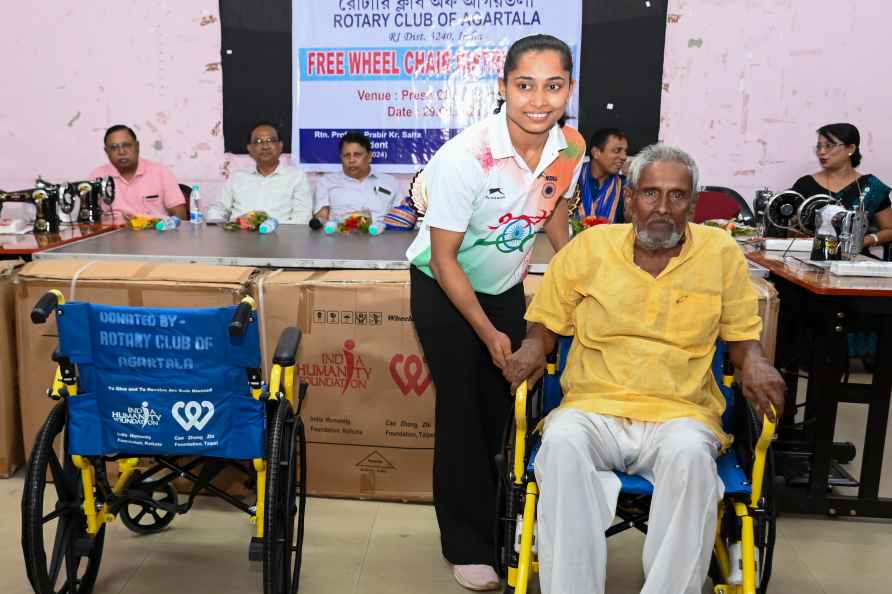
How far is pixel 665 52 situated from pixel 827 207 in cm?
224

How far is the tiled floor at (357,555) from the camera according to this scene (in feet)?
7.29

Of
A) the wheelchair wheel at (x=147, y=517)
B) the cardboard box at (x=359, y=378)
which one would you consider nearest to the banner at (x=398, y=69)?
the cardboard box at (x=359, y=378)

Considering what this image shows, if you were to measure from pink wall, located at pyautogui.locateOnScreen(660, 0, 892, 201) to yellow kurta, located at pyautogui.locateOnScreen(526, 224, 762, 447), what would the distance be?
3.23 m

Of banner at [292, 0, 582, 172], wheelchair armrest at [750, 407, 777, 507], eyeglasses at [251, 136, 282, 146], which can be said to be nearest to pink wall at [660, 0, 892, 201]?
banner at [292, 0, 582, 172]

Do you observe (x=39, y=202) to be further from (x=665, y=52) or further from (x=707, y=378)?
(x=665, y=52)

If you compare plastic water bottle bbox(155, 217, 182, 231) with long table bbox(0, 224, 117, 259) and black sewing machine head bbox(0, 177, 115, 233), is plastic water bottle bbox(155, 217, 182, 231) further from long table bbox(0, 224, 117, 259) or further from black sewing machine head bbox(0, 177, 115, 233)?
black sewing machine head bbox(0, 177, 115, 233)

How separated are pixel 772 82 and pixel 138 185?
146 inches

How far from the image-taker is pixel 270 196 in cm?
471

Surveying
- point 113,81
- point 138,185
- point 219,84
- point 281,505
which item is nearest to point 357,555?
point 281,505

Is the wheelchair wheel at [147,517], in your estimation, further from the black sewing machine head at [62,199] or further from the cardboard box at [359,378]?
the black sewing machine head at [62,199]

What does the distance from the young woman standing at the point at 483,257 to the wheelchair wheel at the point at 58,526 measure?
0.90 meters

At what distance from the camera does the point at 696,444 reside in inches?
67.2

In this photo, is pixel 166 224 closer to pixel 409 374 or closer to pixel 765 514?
pixel 409 374

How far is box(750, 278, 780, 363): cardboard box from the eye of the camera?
251 centimetres
